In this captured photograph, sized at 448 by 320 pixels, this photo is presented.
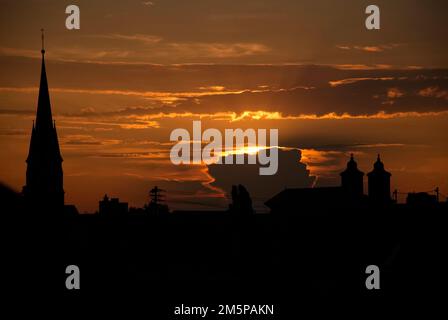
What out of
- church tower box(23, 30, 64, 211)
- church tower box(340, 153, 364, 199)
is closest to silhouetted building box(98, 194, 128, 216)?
church tower box(23, 30, 64, 211)

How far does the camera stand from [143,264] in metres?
64.6

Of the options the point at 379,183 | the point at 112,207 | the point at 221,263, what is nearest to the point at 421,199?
the point at 379,183

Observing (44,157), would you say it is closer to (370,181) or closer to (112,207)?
(112,207)

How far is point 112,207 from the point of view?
111 meters

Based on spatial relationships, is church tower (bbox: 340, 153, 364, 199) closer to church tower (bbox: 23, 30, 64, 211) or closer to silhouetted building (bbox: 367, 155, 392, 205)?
silhouetted building (bbox: 367, 155, 392, 205)

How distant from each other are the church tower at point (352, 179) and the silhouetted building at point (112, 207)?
24320mm

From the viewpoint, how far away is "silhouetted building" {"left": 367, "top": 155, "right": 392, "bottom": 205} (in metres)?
116

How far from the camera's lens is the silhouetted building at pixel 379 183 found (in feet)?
382

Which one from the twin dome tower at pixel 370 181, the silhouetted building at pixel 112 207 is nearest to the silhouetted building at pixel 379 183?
the twin dome tower at pixel 370 181

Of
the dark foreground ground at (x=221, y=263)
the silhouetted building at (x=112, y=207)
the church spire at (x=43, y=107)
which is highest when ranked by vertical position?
the church spire at (x=43, y=107)

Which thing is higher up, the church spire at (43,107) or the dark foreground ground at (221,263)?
the church spire at (43,107)

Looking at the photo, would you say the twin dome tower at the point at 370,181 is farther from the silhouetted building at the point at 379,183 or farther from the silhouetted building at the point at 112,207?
the silhouetted building at the point at 112,207
